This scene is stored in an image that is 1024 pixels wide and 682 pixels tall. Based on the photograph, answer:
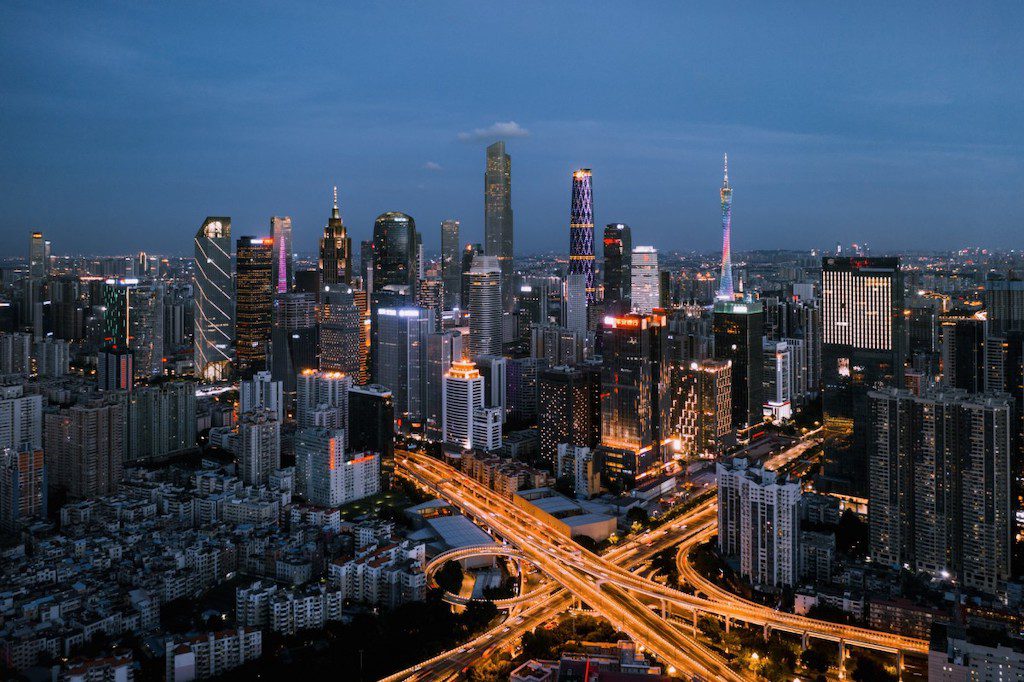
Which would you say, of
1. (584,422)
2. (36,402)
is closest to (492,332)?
(584,422)

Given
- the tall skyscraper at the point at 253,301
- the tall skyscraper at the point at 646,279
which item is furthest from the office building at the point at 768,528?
the tall skyscraper at the point at 253,301

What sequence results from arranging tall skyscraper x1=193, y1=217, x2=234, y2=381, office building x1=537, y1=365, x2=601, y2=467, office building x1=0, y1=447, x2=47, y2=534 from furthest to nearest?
tall skyscraper x1=193, y1=217, x2=234, y2=381, office building x1=537, y1=365, x2=601, y2=467, office building x1=0, y1=447, x2=47, y2=534

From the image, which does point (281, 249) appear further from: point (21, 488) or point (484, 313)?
point (21, 488)

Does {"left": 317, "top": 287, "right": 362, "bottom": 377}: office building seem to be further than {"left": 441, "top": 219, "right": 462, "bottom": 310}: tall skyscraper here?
No

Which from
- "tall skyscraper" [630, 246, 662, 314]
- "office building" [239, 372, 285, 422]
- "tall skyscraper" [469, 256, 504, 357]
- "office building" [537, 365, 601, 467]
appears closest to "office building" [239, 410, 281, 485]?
"office building" [239, 372, 285, 422]

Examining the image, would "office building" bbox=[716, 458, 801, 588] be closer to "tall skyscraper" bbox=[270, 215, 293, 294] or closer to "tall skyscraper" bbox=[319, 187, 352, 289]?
"tall skyscraper" bbox=[319, 187, 352, 289]

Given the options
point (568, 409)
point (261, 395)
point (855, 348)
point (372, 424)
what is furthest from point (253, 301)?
point (855, 348)

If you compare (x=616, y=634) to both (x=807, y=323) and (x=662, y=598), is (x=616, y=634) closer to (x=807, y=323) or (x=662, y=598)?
(x=662, y=598)
